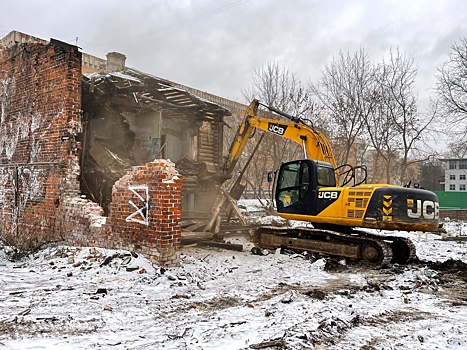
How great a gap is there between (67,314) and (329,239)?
6.41m

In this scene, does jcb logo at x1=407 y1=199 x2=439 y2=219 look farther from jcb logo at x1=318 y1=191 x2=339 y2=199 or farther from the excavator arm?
the excavator arm

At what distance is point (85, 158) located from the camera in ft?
33.2

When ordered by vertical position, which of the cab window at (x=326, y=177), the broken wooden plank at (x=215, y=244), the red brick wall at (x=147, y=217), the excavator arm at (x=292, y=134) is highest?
the excavator arm at (x=292, y=134)

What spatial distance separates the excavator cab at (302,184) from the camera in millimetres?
9531

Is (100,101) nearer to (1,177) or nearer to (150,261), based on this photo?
(1,177)

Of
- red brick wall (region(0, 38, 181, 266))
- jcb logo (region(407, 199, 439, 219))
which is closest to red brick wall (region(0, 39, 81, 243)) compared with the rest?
red brick wall (region(0, 38, 181, 266))

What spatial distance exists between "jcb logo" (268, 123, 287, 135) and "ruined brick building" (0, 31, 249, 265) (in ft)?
8.01

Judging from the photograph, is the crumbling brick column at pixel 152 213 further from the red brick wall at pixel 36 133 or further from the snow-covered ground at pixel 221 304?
the red brick wall at pixel 36 133

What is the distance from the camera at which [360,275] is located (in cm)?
760

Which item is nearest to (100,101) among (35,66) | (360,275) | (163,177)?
(35,66)

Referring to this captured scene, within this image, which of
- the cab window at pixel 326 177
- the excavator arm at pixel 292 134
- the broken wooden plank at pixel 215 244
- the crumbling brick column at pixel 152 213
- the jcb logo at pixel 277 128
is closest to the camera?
the crumbling brick column at pixel 152 213

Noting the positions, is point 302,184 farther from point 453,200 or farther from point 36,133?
point 453,200

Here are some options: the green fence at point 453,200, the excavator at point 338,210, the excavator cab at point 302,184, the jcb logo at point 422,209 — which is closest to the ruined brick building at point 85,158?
the excavator cab at point 302,184

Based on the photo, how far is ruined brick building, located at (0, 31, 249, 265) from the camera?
23.3ft
